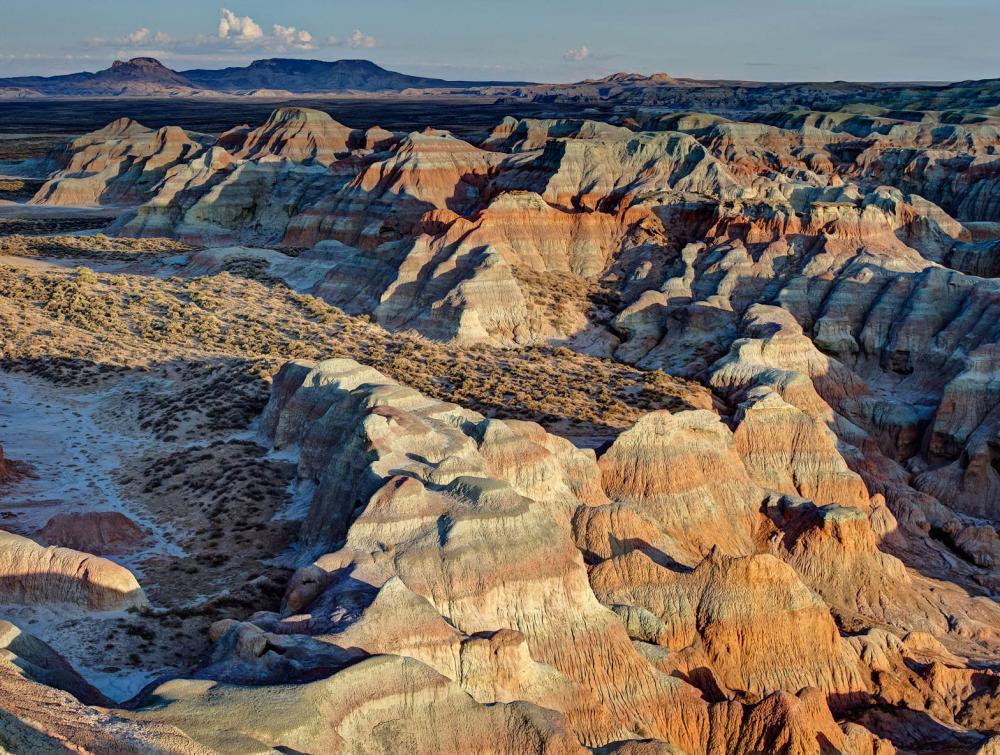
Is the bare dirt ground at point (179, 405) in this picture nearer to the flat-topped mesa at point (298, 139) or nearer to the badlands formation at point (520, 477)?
the badlands formation at point (520, 477)

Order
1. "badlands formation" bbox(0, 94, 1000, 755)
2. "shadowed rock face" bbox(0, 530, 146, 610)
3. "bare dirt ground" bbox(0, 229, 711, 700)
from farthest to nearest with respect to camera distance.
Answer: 1. "bare dirt ground" bbox(0, 229, 711, 700)
2. "shadowed rock face" bbox(0, 530, 146, 610)
3. "badlands formation" bbox(0, 94, 1000, 755)

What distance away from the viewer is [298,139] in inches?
3991

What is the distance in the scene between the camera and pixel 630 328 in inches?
1988

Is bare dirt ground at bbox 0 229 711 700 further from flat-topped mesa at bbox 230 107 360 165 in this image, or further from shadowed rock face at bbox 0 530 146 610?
flat-topped mesa at bbox 230 107 360 165

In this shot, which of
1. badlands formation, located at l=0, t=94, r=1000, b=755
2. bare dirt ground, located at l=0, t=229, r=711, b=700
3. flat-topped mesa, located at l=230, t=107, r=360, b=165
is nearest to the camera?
badlands formation, located at l=0, t=94, r=1000, b=755

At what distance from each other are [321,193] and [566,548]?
188 ft

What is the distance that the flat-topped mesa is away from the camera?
99500mm

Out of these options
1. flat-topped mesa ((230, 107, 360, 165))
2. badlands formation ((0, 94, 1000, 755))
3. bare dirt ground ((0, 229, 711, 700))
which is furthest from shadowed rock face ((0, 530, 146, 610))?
flat-topped mesa ((230, 107, 360, 165))

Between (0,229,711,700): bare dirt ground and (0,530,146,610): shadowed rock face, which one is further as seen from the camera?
(0,229,711,700): bare dirt ground

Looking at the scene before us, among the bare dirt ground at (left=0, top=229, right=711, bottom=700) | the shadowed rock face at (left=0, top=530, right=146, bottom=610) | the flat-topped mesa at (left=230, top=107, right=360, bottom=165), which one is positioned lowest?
the bare dirt ground at (left=0, top=229, right=711, bottom=700)

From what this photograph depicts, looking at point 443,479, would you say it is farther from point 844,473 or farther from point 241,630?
point 844,473

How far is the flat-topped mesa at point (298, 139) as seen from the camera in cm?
9950

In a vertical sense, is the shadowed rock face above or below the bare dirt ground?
above

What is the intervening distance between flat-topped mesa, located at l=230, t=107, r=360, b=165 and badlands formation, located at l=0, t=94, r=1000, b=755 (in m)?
33.4
